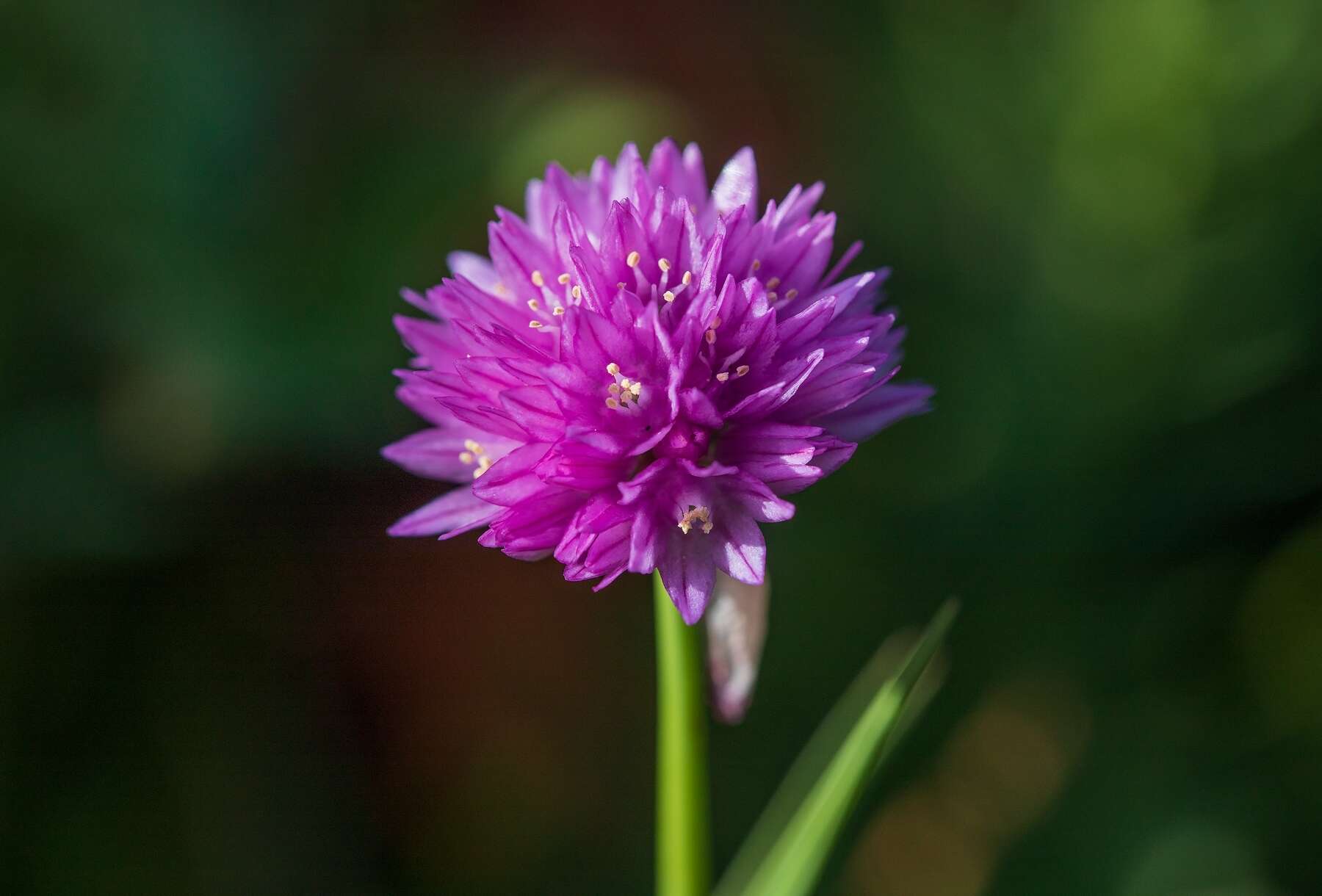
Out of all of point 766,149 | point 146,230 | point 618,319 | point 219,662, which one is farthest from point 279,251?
point 618,319

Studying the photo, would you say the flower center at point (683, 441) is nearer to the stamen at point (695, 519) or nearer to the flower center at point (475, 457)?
the stamen at point (695, 519)

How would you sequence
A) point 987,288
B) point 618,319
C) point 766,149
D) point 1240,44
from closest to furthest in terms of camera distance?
point 618,319
point 1240,44
point 987,288
point 766,149

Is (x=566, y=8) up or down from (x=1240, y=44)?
up

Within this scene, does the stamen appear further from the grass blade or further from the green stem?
the grass blade

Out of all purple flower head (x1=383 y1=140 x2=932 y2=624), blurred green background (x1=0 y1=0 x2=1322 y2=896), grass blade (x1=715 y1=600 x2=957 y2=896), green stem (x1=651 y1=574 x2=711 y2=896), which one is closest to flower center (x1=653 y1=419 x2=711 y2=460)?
purple flower head (x1=383 y1=140 x2=932 y2=624)

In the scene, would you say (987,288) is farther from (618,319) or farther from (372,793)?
(372,793)

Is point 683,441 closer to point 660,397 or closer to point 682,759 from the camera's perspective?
point 660,397
